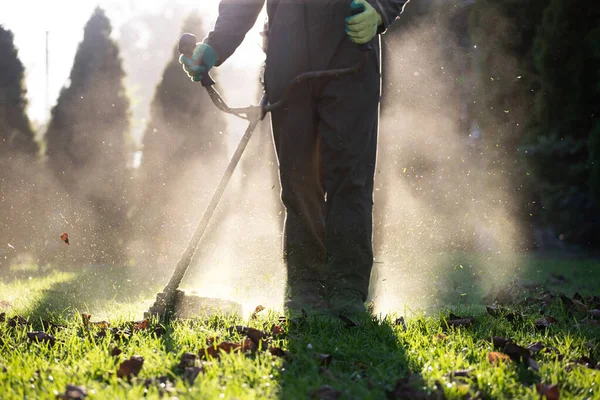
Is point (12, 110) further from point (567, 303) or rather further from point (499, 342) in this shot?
point (499, 342)

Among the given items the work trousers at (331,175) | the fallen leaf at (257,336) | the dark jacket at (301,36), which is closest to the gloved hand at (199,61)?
the dark jacket at (301,36)

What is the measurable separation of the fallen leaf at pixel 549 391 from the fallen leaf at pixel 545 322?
1198 millimetres

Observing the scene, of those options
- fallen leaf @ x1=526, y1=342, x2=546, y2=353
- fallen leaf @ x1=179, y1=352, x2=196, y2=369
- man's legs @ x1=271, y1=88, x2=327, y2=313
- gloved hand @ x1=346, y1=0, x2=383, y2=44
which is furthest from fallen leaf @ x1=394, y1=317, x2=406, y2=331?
gloved hand @ x1=346, y1=0, x2=383, y2=44

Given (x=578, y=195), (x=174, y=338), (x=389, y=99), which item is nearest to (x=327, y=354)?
(x=174, y=338)

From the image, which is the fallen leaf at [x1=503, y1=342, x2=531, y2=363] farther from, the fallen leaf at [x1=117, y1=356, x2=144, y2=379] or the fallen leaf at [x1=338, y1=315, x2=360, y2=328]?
the fallen leaf at [x1=117, y1=356, x2=144, y2=379]

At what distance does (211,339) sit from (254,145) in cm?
718

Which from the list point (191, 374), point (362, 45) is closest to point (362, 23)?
point (362, 45)

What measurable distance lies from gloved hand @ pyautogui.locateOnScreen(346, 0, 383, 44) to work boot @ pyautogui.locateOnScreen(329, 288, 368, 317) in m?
1.22

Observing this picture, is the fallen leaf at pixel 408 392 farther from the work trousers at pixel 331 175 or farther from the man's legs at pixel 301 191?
the man's legs at pixel 301 191

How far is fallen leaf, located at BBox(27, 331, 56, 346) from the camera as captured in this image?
286 cm

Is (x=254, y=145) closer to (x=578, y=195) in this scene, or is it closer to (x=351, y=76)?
(x=578, y=195)

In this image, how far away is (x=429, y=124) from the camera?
1213 cm

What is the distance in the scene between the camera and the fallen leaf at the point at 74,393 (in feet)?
6.70

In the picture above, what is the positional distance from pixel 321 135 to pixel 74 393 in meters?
2.10
